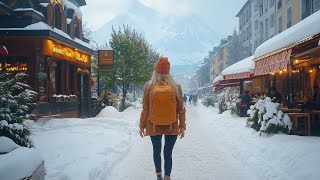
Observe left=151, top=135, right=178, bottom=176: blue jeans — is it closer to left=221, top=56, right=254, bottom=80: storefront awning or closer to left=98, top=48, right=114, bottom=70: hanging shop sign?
left=221, top=56, right=254, bottom=80: storefront awning

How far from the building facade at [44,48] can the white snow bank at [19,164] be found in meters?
6.89

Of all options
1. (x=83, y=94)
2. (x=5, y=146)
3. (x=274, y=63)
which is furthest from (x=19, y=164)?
(x=83, y=94)

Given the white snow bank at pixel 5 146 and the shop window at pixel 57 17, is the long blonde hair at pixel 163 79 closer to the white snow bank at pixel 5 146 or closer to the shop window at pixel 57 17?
the white snow bank at pixel 5 146

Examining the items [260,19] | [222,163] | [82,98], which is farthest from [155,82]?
[260,19]

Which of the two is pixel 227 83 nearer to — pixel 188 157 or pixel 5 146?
pixel 188 157

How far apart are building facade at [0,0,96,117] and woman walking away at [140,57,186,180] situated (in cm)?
654

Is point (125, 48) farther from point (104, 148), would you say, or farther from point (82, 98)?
point (104, 148)

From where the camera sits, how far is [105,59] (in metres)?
22.2

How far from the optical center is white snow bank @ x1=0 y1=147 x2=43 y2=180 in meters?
3.38

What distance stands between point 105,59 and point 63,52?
20.9 ft

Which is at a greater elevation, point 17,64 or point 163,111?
point 17,64

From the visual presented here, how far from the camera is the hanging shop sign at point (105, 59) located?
72.6 ft

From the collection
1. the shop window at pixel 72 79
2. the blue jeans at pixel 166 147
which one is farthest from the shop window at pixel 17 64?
the blue jeans at pixel 166 147

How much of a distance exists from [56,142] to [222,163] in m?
4.18
